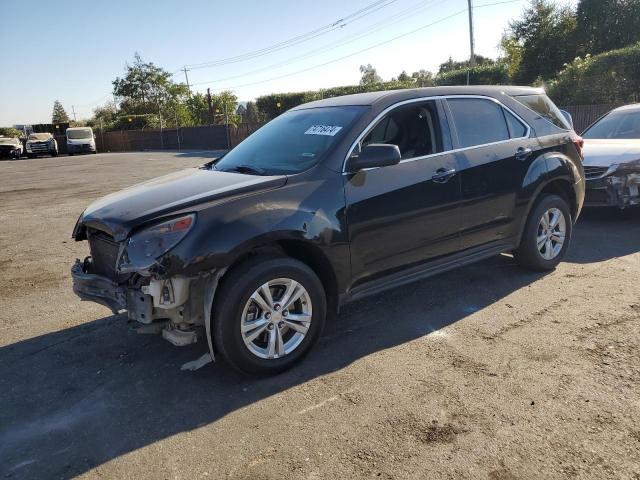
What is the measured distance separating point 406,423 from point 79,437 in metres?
1.88

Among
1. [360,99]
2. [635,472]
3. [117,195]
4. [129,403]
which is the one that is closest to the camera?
[635,472]

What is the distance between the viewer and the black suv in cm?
337

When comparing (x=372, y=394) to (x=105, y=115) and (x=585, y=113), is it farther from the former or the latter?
(x=105, y=115)

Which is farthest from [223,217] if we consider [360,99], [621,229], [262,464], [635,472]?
[621,229]

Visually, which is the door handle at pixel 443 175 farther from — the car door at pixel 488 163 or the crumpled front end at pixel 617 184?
the crumpled front end at pixel 617 184

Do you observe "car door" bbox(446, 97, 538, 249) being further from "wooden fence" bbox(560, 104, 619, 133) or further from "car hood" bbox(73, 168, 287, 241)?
"wooden fence" bbox(560, 104, 619, 133)

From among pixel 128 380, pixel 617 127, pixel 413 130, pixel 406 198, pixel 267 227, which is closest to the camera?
pixel 267 227

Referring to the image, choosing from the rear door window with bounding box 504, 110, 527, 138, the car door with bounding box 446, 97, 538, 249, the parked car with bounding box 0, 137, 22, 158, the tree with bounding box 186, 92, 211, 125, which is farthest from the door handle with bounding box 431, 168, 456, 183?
the tree with bounding box 186, 92, 211, 125

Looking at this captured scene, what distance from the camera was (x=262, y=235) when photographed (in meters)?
3.45

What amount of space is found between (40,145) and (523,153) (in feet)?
135

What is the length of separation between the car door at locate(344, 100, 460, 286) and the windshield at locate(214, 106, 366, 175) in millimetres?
253

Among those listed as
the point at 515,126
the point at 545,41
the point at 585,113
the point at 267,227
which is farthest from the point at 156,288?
the point at 545,41

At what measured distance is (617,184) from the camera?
7145 mm

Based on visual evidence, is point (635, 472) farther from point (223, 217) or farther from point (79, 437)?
point (79, 437)
